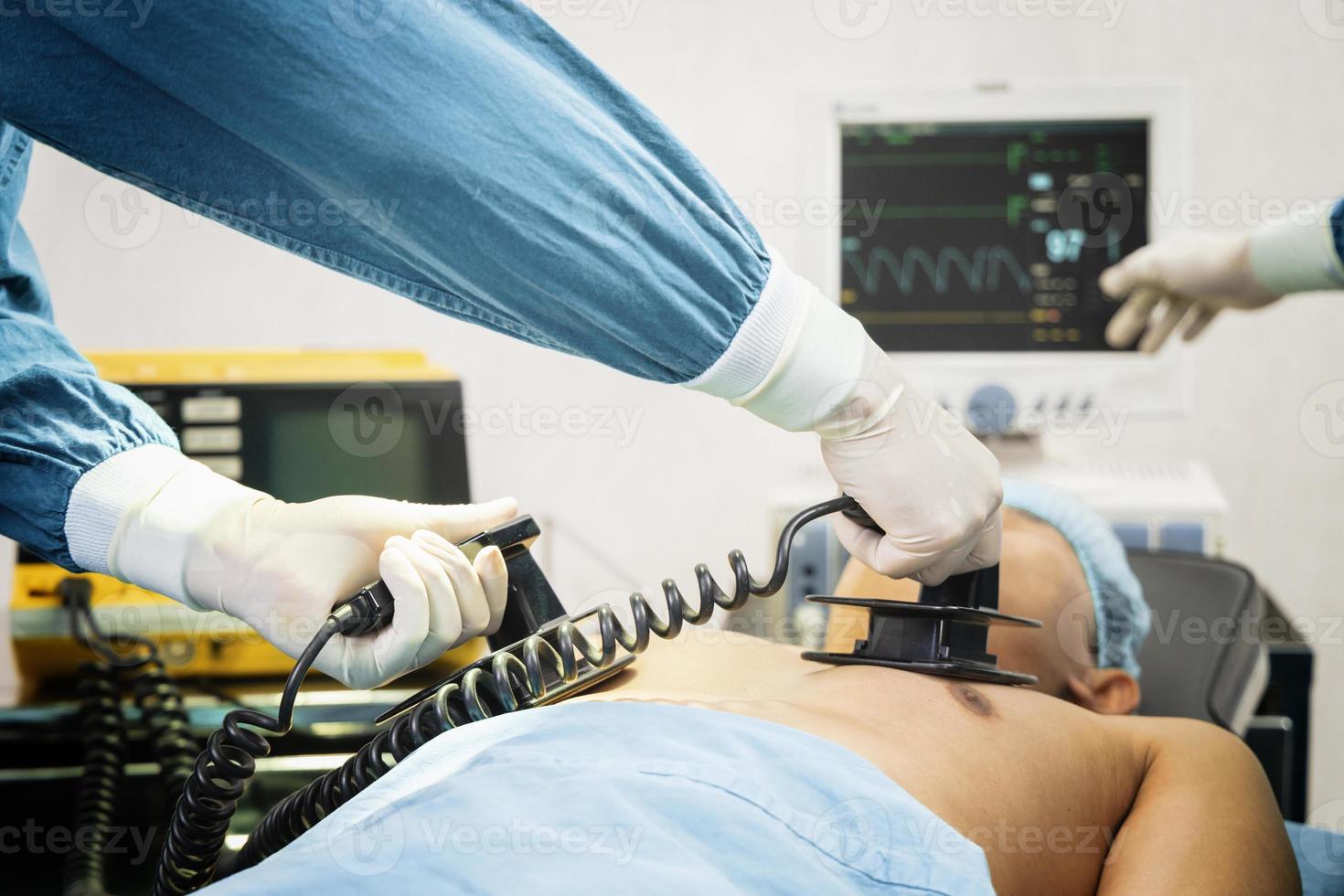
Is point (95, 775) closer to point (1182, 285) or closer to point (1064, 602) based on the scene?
point (1064, 602)

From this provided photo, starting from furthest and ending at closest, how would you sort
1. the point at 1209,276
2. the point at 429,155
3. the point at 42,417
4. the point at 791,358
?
1. the point at 1209,276
2. the point at 42,417
3. the point at 791,358
4. the point at 429,155

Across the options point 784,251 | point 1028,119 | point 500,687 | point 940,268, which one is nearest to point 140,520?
point 500,687

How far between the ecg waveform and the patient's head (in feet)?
2.33

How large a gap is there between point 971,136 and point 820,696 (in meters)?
1.39

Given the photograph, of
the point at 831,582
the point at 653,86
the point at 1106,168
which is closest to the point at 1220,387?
the point at 1106,168

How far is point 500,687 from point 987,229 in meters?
1.54

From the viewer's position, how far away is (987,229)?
205 centimetres

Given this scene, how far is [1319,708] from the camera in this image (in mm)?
2576

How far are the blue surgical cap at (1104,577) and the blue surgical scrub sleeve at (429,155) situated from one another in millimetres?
791

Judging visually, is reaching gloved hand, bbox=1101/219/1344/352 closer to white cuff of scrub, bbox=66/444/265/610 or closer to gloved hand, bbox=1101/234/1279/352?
gloved hand, bbox=1101/234/1279/352

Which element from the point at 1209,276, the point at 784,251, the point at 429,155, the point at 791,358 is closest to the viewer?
the point at 429,155

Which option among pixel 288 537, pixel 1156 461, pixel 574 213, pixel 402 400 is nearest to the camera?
pixel 574 213

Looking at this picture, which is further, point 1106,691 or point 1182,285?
point 1182,285

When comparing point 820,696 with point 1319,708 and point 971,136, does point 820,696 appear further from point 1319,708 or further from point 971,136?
point 1319,708
